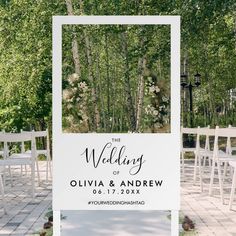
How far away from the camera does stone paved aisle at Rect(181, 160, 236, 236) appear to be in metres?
5.82

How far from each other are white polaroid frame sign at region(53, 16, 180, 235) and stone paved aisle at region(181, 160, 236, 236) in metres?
1.28

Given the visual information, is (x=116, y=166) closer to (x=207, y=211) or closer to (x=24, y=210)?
(x=207, y=211)

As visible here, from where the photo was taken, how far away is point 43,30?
1408 cm

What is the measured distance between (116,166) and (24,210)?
2.86m

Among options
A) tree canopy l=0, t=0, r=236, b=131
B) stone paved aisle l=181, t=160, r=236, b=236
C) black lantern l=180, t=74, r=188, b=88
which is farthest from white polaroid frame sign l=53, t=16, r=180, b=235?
black lantern l=180, t=74, r=188, b=88

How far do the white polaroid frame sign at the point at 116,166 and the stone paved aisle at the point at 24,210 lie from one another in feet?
4.50

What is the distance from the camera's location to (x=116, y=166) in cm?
454

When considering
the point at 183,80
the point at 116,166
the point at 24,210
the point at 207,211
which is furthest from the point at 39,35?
the point at 116,166

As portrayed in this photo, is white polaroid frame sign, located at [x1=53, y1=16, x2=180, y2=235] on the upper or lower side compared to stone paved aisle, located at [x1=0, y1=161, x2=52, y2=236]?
upper

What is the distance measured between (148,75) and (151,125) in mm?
431

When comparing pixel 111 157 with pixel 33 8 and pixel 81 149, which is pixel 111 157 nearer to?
pixel 81 149

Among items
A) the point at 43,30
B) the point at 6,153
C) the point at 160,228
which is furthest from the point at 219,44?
Answer: the point at 160,228

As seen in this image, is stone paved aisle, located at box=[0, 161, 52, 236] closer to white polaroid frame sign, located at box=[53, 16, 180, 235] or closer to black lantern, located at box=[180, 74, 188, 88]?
white polaroid frame sign, located at box=[53, 16, 180, 235]

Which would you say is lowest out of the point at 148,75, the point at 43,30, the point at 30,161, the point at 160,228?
the point at 160,228
